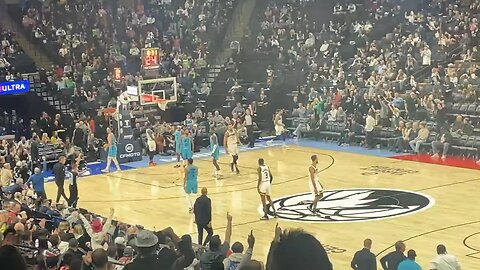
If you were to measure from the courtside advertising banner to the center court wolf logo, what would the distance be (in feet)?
45.4

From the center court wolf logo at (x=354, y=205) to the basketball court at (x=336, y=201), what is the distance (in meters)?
0.02

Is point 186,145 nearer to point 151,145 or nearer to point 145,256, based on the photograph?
point 151,145

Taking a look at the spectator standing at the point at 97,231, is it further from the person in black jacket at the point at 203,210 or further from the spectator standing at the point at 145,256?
the spectator standing at the point at 145,256

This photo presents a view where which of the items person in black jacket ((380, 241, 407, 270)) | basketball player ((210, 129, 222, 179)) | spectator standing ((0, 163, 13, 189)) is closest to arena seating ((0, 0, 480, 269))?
spectator standing ((0, 163, 13, 189))

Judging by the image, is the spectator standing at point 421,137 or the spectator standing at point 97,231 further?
the spectator standing at point 421,137

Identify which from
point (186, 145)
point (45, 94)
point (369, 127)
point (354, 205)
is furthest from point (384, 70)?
point (45, 94)

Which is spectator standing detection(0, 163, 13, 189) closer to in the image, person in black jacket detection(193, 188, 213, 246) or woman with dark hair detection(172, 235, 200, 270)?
person in black jacket detection(193, 188, 213, 246)

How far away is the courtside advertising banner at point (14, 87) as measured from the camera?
3005 centimetres

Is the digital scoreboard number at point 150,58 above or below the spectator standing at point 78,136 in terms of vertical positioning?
above

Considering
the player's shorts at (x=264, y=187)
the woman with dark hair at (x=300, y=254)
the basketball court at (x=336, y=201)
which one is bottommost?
the basketball court at (x=336, y=201)

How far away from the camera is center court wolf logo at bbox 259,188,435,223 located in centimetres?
1894

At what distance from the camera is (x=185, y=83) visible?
3456 centimetres

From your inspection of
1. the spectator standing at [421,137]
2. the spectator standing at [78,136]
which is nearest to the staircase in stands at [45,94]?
the spectator standing at [78,136]

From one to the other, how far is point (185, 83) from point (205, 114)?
2.65m
